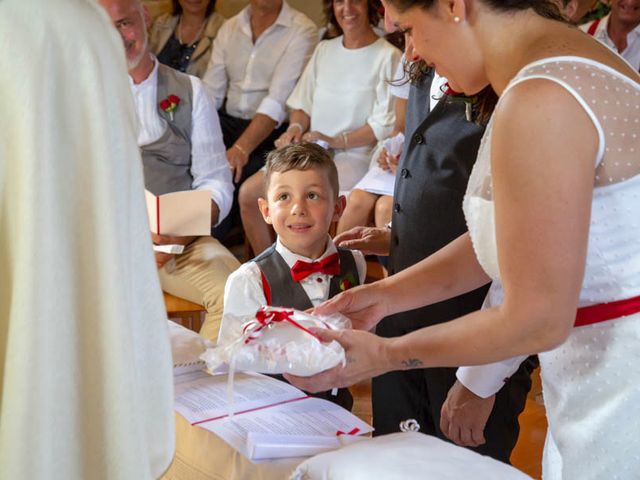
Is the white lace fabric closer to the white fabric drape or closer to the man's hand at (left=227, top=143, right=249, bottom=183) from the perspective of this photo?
the white fabric drape

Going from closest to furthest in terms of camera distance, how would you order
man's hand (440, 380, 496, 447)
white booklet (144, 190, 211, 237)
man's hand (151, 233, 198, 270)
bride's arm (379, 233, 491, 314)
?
bride's arm (379, 233, 491, 314)
man's hand (440, 380, 496, 447)
white booklet (144, 190, 211, 237)
man's hand (151, 233, 198, 270)

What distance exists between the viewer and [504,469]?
4.58 ft

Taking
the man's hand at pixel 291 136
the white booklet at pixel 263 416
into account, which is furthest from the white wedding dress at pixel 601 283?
the man's hand at pixel 291 136

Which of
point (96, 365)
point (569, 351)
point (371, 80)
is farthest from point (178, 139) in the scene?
point (96, 365)

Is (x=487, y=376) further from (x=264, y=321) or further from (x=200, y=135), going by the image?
(x=200, y=135)

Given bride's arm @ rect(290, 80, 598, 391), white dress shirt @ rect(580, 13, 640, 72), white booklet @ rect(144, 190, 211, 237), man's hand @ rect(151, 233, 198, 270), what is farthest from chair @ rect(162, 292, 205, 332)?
white dress shirt @ rect(580, 13, 640, 72)

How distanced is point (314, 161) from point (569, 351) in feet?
4.03

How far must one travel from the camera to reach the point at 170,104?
393cm

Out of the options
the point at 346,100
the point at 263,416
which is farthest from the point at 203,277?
the point at 263,416

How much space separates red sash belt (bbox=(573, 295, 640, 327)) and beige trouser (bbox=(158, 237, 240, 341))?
202 centimetres

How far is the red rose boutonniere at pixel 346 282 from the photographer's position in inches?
103

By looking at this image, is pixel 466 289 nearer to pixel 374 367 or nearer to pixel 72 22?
pixel 374 367

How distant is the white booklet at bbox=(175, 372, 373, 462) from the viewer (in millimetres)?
1607

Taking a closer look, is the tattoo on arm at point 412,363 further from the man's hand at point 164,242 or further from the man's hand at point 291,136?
the man's hand at point 291,136
